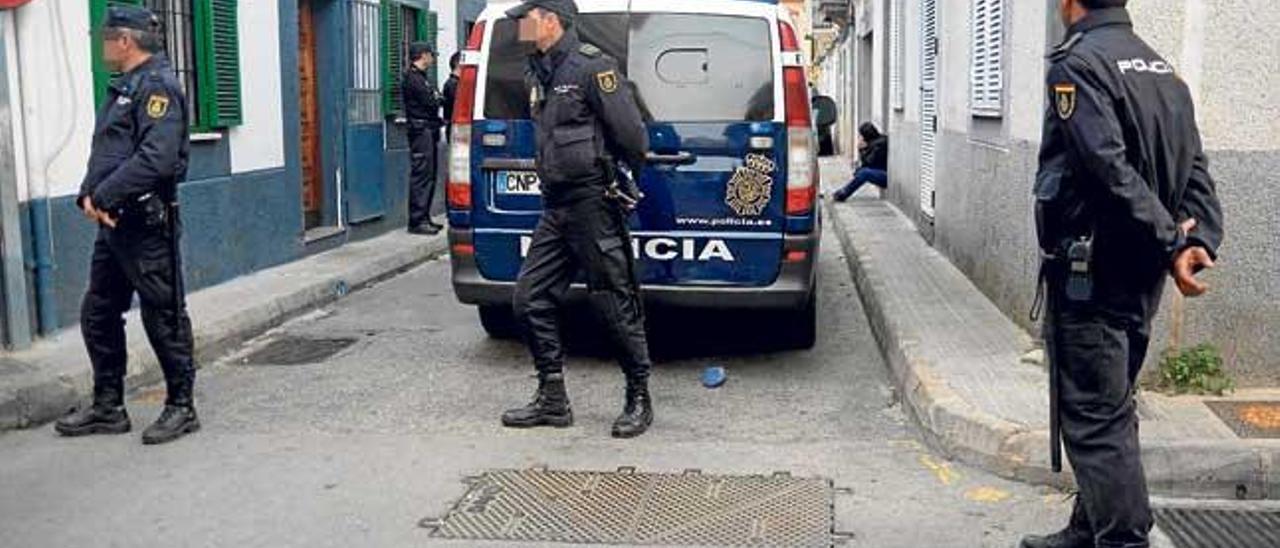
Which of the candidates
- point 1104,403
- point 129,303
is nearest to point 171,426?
point 129,303

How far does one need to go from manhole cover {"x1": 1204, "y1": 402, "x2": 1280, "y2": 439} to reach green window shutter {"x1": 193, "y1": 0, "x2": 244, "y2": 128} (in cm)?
688

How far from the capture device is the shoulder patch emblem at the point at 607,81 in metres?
5.80

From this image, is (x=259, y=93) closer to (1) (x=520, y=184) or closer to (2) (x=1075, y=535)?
(1) (x=520, y=184)

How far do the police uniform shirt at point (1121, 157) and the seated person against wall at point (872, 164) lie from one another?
13224mm

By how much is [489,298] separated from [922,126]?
23.9 feet

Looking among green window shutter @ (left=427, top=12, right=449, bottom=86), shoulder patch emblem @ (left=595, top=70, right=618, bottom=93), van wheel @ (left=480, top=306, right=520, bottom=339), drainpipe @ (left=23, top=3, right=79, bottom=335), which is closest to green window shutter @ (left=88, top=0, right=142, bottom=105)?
drainpipe @ (left=23, top=3, right=79, bottom=335)

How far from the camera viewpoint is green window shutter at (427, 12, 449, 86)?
14.8m

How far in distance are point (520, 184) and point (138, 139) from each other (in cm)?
202

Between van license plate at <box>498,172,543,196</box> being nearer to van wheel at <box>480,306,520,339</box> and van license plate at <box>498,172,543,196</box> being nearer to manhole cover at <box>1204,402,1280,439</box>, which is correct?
van wheel at <box>480,306,520,339</box>

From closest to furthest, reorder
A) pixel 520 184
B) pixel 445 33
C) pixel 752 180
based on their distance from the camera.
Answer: pixel 752 180 → pixel 520 184 → pixel 445 33

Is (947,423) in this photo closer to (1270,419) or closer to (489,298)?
(1270,419)

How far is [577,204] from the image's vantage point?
231 inches

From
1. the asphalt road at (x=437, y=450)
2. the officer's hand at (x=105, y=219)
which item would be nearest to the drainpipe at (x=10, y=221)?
the asphalt road at (x=437, y=450)

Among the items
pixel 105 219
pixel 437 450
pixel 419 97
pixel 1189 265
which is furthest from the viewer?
pixel 419 97
